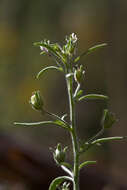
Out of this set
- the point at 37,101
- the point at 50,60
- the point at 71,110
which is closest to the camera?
the point at 71,110

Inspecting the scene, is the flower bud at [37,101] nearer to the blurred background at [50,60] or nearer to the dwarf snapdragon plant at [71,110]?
the dwarf snapdragon plant at [71,110]

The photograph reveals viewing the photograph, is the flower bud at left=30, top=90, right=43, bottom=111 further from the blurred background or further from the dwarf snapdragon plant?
the blurred background

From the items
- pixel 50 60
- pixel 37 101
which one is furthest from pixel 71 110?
pixel 50 60

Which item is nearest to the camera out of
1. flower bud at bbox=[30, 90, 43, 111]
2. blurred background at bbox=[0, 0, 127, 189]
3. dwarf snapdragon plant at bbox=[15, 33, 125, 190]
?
dwarf snapdragon plant at bbox=[15, 33, 125, 190]

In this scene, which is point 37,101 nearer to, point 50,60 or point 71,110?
point 71,110

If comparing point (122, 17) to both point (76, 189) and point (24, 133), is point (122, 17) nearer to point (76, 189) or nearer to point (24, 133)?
point (24, 133)

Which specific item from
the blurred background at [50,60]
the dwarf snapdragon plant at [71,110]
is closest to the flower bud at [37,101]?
the dwarf snapdragon plant at [71,110]

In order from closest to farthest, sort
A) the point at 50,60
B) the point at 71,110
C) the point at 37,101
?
the point at 71,110 → the point at 37,101 → the point at 50,60

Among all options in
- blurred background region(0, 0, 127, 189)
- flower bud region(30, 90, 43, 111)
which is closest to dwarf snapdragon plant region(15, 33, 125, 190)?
flower bud region(30, 90, 43, 111)

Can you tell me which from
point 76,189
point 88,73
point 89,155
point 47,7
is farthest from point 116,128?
point 76,189
